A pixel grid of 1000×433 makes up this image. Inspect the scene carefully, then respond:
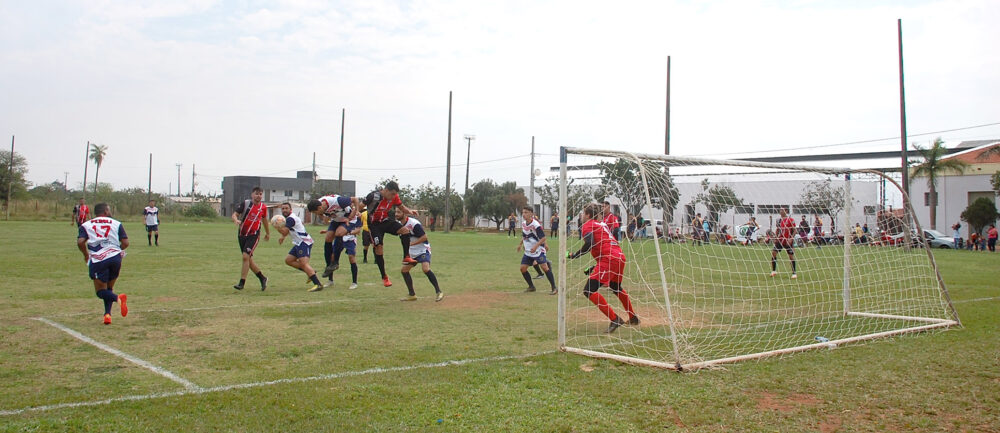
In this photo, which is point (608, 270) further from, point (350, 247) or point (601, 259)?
point (350, 247)

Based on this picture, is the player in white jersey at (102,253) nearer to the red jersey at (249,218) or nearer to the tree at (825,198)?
the red jersey at (249,218)

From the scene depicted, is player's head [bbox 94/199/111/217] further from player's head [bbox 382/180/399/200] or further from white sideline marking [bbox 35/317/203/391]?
player's head [bbox 382/180/399/200]

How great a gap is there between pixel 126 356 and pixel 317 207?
592 cm

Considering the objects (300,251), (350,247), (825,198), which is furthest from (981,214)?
(300,251)

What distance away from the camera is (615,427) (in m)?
4.71

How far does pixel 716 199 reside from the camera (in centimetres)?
1096

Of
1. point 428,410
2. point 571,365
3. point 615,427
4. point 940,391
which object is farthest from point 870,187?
point 428,410

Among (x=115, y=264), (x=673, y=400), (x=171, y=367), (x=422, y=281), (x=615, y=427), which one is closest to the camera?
(x=615, y=427)

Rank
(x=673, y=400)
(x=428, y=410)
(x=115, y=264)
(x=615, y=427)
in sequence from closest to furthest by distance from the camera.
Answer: (x=615, y=427), (x=428, y=410), (x=673, y=400), (x=115, y=264)

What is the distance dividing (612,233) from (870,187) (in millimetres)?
5022

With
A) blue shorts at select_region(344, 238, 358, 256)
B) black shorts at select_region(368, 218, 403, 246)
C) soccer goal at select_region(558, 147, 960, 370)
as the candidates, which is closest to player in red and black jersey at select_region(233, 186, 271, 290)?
blue shorts at select_region(344, 238, 358, 256)

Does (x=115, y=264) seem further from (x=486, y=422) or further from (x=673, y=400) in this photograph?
(x=673, y=400)

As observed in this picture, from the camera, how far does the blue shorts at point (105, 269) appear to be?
346 inches

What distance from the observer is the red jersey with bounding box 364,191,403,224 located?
11414 millimetres
